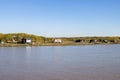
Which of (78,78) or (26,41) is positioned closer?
(78,78)

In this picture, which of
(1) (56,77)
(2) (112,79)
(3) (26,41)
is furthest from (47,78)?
(3) (26,41)

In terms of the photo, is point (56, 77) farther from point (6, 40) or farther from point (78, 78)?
point (6, 40)

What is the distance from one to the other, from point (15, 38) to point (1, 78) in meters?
72.8

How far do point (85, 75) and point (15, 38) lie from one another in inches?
2870

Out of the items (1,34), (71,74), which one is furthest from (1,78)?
(1,34)

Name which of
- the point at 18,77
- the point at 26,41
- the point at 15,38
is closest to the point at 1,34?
the point at 15,38

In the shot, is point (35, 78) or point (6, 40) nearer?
point (35, 78)

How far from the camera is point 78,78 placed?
1152 centimetres

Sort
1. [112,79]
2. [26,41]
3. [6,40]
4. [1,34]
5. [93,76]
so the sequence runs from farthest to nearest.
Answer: [1,34] < [6,40] < [26,41] < [93,76] < [112,79]

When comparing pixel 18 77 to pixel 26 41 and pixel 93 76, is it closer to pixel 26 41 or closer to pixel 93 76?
pixel 93 76

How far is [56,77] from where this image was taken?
11828mm

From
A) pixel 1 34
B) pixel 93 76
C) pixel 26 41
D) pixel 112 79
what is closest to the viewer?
pixel 112 79

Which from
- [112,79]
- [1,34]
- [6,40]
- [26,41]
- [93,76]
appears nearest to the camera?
[112,79]

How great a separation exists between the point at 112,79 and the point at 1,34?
81668 millimetres
